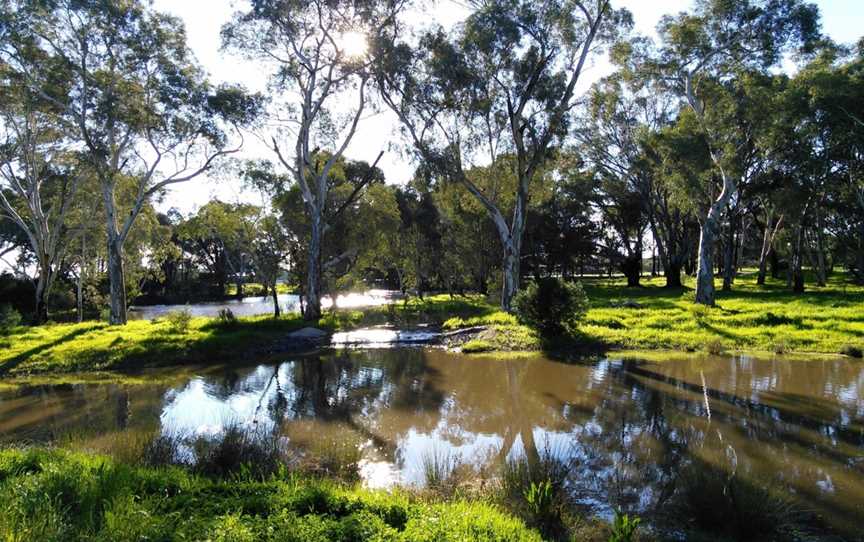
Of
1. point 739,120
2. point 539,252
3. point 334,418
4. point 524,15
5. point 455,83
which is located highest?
point 524,15

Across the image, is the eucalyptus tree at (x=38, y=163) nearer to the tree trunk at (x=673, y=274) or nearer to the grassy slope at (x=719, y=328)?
the grassy slope at (x=719, y=328)

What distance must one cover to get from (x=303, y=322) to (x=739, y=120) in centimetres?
2300

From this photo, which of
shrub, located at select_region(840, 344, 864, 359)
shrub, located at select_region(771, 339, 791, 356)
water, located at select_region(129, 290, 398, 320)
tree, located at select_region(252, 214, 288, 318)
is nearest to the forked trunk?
water, located at select_region(129, 290, 398, 320)

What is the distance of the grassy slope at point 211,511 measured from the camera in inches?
190

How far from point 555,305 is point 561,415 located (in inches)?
332

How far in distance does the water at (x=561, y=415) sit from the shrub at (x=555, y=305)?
264cm

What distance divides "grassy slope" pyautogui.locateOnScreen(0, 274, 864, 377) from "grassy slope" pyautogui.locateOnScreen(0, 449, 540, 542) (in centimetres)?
1295

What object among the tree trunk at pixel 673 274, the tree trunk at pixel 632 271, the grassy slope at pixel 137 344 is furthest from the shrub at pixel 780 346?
the tree trunk at pixel 632 271

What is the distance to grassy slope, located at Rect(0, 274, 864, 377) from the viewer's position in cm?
1739

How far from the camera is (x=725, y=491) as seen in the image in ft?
19.1

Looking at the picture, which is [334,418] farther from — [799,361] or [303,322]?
[303,322]

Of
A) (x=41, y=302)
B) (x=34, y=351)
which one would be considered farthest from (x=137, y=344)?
(x=41, y=302)

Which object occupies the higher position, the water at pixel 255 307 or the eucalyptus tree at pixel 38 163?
the eucalyptus tree at pixel 38 163

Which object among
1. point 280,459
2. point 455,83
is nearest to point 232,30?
point 455,83
